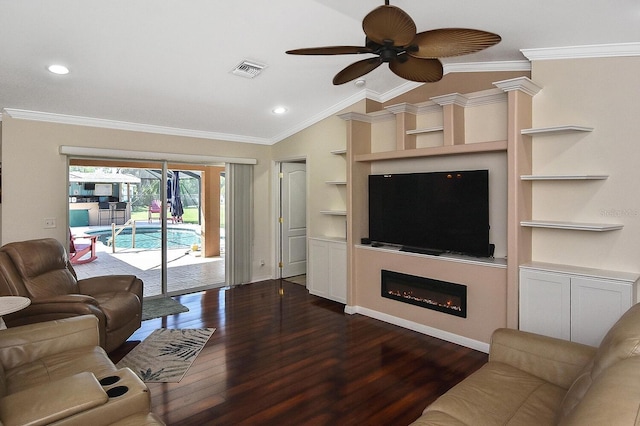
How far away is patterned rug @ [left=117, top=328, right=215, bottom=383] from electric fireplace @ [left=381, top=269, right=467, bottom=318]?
206cm

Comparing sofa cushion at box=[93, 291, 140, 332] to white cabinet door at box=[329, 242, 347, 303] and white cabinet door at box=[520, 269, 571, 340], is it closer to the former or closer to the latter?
white cabinet door at box=[329, 242, 347, 303]

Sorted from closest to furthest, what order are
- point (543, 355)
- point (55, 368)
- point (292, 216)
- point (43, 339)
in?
point (543, 355) < point (55, 368) < point (43, 339) < point (292, 216)

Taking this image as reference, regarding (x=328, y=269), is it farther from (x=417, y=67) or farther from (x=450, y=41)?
(x=450, y=41)

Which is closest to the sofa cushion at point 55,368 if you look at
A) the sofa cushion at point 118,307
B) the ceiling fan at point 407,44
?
the sofa cushion at point 118,307

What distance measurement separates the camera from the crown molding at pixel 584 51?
3.01m

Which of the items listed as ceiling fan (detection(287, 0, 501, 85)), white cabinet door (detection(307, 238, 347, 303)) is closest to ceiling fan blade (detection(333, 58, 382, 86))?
ceiling fan (detection(287, 0, 501, 85))

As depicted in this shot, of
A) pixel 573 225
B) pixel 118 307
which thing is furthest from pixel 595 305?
pixel 118 307

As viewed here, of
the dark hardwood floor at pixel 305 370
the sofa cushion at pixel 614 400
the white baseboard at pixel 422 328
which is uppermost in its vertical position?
the sofa cushion at pixel 614 400

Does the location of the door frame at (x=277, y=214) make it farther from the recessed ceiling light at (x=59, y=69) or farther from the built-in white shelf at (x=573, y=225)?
the built-in white shelf at (x=573, y=225)

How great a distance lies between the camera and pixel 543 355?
2.16 meters

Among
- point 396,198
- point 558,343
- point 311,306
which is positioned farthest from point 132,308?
point 558,343

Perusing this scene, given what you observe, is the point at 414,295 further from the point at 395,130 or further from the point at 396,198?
the point at 395,130

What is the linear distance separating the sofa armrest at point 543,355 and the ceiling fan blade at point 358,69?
190 cm

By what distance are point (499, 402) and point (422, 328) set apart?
2.21 m
